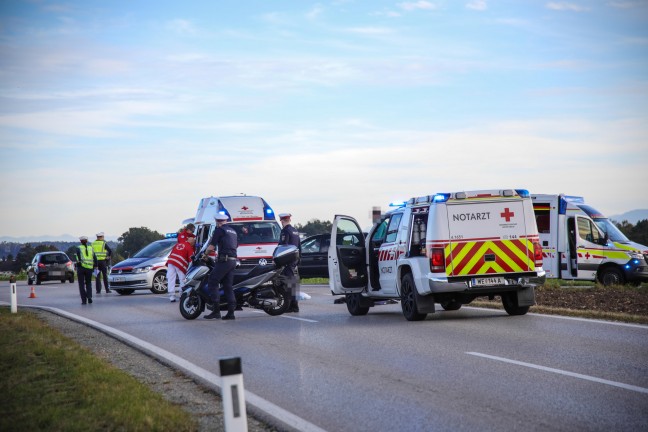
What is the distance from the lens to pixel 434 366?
10328 mm

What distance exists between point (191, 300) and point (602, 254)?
12243 millimetres

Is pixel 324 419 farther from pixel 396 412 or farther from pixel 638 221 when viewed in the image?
pixel 638 221

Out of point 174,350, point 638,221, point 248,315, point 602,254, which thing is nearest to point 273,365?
point 174,350

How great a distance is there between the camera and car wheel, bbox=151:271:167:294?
28688mm

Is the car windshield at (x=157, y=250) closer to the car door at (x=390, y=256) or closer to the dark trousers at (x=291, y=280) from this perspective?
the dark trousers at (x=291, y=280)

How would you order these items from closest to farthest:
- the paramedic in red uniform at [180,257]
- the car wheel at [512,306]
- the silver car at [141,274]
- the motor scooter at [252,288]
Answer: the car wheel at [512,306]
the motor scooter at [252,288]
the paramedic in red uniform at [180,257]
the silver car at [141,274]

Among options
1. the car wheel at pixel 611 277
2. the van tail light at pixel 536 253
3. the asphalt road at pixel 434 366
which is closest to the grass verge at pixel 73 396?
the asphalt road at pixel 434 366

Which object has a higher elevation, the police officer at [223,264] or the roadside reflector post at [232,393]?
the police officer at [223,264]

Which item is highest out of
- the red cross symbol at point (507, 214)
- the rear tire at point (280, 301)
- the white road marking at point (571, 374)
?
the red cross symbol at point (507, 214)

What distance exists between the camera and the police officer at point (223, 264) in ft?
57.1

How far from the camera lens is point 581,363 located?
10.2 m

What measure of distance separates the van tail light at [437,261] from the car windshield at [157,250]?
15839mm

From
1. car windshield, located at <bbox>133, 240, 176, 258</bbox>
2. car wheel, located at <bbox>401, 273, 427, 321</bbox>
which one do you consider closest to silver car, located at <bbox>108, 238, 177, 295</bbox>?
car windshield, located at <bbox>133, 240, 176, 258</bbox>

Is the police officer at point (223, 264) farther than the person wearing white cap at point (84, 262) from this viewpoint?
No
